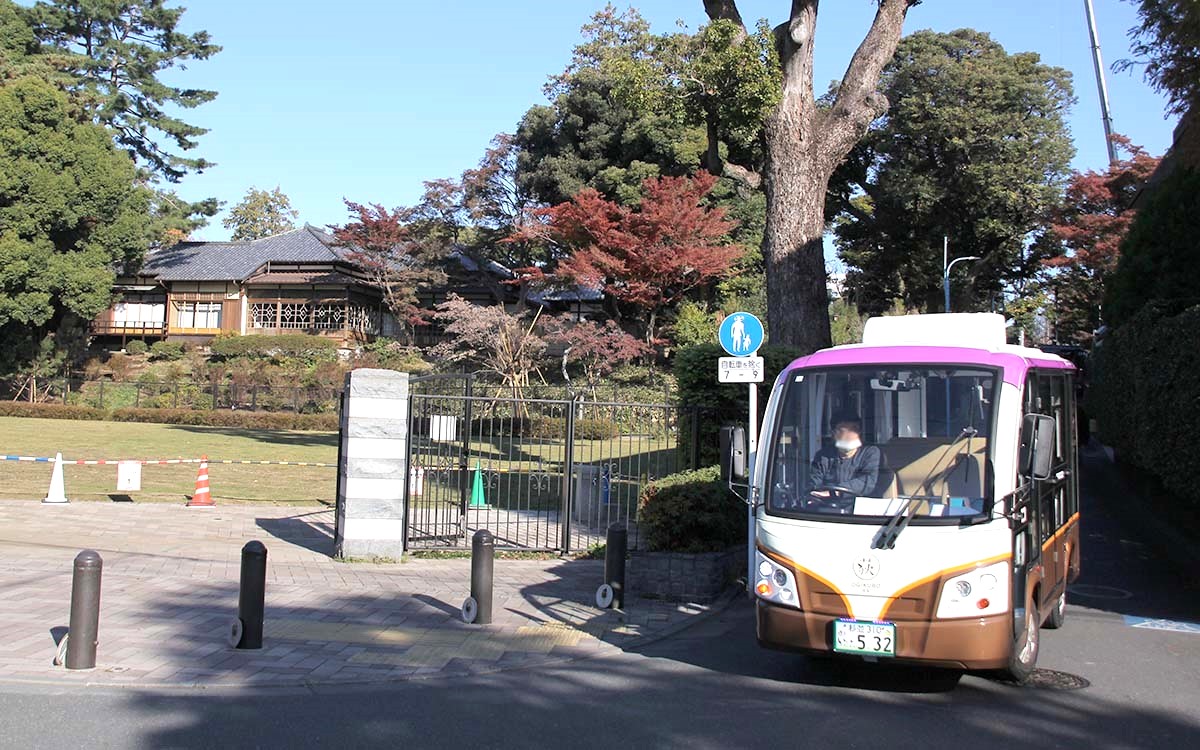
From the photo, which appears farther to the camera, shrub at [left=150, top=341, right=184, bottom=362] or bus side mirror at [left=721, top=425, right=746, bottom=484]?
shrub at [left=150, top=341, right=184, bottom=362]

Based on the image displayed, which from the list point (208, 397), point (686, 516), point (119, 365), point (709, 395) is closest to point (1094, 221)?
point (709, 395)

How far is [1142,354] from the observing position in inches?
574

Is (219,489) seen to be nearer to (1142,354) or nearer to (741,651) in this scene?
(741,651)

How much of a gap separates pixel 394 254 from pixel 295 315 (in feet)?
24.1

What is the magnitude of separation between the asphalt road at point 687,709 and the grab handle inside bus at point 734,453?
150 cm

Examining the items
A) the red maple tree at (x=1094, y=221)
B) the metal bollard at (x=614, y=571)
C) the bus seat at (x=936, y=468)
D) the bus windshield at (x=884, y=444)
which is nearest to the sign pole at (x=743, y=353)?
the metal bollard at (x=614, y=571)

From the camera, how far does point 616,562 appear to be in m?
9.21

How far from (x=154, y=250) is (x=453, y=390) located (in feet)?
144

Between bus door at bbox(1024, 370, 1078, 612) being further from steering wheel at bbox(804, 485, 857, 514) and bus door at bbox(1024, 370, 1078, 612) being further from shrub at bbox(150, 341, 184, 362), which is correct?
shrub at bbox(150, 341, 184, 362)

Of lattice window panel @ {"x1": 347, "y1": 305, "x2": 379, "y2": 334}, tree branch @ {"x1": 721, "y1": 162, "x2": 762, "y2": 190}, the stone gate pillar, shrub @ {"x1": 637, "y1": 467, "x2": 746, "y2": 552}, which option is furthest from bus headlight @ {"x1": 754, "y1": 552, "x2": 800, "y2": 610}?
lattice window panel @ {"x1": 347, "y1": 305, "x2": 379, "y2": 334}

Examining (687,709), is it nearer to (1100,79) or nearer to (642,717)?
(642,717)

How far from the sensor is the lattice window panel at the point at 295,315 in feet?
152

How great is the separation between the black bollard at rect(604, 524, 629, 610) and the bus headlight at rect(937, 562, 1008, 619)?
3746 millimetres

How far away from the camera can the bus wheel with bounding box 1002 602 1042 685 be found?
6.35m
